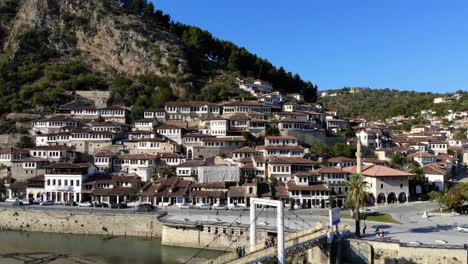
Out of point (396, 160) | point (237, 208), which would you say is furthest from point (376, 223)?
point (396, 160)

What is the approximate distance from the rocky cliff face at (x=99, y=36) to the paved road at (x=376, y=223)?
165ft

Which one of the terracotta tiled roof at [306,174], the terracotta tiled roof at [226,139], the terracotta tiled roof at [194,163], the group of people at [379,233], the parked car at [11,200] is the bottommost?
the group of people at [379,233]

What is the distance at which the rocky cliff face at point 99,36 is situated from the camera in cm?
9944

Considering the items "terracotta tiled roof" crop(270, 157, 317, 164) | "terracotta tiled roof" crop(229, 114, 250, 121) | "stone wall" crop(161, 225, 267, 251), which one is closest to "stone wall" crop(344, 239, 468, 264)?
"stone wall" crop(161, 225, 267, 251)

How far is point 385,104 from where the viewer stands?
16838cm

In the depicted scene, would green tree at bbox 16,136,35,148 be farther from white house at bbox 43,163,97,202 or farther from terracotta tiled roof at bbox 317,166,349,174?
terracotta tiled roof at bbox 317,166,349,174

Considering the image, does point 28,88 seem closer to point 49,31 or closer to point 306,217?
point 49,31

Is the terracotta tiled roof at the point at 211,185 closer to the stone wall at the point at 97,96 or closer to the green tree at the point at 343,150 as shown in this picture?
the green tree at the point at 343,150

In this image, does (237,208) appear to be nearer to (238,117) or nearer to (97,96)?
(238,117)

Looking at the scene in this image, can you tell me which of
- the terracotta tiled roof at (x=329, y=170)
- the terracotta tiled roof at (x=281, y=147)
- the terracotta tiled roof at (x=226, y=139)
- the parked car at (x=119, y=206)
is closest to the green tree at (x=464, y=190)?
the terracotta tiled roof at (x=329, y=170)

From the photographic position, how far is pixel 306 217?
45062 millimetres

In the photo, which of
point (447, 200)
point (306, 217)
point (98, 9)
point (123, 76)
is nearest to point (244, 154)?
point (306, 217)

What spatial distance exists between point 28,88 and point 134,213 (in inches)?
2146

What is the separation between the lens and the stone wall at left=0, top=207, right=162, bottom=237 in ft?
150
